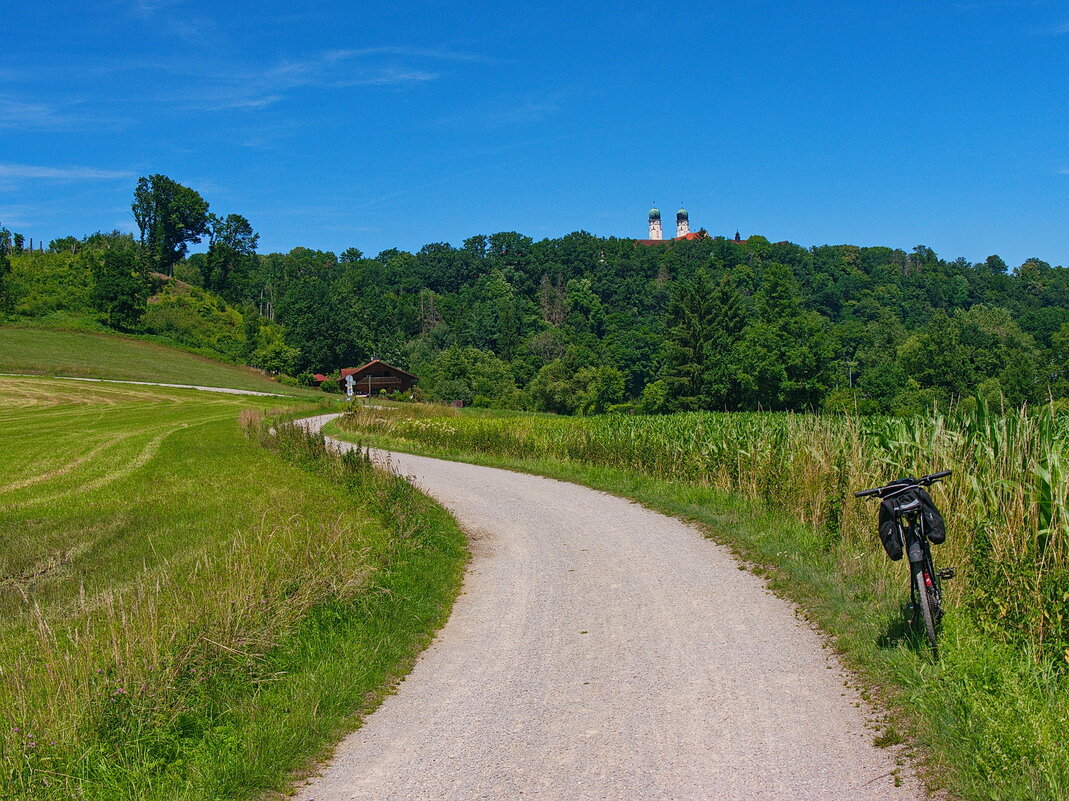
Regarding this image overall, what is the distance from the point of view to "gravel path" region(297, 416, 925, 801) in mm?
→ 4750

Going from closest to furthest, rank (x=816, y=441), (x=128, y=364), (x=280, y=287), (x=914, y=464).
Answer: (x=914, y=464) → (x=816, y=441) → (x=128, y=364) → (x=280, y=287)

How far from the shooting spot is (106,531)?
1447 centimetres

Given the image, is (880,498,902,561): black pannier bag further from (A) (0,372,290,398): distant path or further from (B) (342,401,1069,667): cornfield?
(A) (0,372,290,398): distant path

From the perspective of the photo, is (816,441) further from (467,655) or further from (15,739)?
(15,739)

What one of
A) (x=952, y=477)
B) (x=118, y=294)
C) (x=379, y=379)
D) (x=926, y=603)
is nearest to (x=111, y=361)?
(x=118, y=294)

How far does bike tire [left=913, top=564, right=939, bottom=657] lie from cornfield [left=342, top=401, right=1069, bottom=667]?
30.5 inches

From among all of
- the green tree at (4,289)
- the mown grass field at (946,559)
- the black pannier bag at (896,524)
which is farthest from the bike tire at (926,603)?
the green tree at (4,289)

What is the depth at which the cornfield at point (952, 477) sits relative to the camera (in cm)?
668

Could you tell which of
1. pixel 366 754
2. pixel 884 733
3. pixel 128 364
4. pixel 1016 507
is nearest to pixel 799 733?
pixel 884 733

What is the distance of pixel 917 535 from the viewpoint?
6105 millimetres

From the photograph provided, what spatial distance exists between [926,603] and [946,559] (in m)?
2.55

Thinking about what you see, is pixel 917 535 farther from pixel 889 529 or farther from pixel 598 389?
pixel 598 389

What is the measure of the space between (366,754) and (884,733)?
10.6ft

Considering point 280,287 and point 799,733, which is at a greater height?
point 280,287
